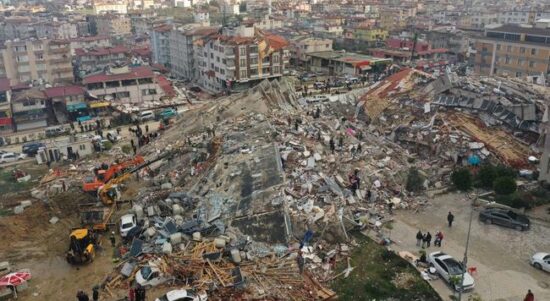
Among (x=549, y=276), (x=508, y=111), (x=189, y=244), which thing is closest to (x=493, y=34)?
(x=508, y=111)

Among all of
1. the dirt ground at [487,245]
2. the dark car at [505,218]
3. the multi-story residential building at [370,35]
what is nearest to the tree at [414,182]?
the dirt ground at [487,245]

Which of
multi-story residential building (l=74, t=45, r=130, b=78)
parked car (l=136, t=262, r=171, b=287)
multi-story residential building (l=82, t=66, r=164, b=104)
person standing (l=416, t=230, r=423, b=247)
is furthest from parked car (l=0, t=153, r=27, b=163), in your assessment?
person standing (l=416, t=230, r=423, b=247)

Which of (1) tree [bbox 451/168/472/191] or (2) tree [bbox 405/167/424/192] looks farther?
(2) tree [bbox 405/167/424/192]

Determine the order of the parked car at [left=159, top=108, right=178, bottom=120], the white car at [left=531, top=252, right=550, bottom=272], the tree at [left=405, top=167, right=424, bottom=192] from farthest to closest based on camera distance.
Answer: the parked car at [left=159, top=108, right=178, bottom=120], the tree at [left=405, top=167, right=424, bottom=192], the white car at [left=531, top=252, right=550, bottom=272]

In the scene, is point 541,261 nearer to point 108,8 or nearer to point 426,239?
point 426,239

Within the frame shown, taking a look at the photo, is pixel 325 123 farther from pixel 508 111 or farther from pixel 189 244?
pixel 189 244

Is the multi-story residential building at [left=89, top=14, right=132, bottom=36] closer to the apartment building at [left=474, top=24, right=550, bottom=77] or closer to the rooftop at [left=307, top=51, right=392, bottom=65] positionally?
the rooftop at [left=307, top=51, right=392, bottom=65]

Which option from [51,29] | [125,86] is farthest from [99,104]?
[51,29]
